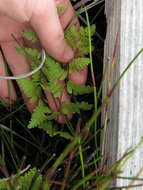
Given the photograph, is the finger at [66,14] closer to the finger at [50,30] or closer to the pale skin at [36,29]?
the pale skin at [36,29]

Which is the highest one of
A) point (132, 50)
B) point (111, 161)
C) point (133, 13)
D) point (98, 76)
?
point (133, 13)

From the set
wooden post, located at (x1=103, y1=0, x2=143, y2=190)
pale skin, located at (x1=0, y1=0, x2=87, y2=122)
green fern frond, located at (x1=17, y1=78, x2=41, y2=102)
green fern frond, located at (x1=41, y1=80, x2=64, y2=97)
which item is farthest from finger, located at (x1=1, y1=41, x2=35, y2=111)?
wooden post, located at (x1=103, y1=0, x2=143, y2=190)

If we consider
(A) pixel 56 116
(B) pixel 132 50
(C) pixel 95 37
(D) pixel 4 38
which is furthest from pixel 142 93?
(D) pixel 4 38

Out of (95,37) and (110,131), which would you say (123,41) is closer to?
(110,131)

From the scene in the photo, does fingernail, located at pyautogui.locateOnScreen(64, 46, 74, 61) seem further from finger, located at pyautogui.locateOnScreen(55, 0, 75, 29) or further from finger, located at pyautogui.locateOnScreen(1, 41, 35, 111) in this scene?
finger, located at pyautogui.locateOnScreen(1, 41, 35, 111)

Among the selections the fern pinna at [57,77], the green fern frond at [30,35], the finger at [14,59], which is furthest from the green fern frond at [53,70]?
the finger at [14,59]
